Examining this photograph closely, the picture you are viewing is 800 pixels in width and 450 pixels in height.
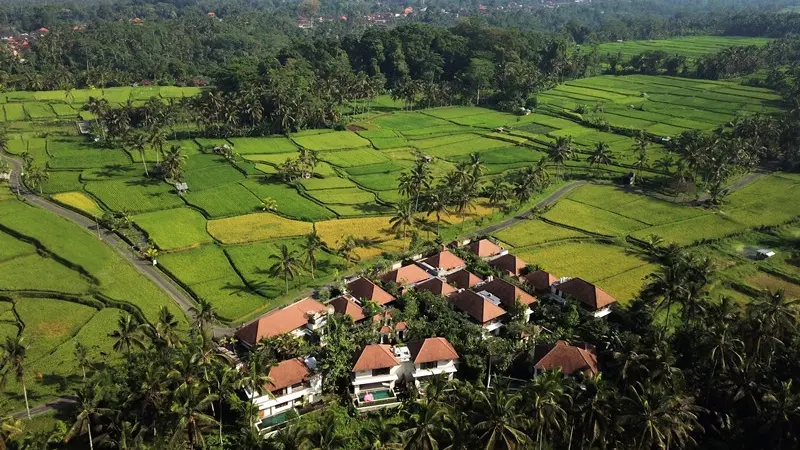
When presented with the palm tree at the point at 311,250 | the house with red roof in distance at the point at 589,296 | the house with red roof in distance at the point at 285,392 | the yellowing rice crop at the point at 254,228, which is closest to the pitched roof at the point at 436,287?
the house with red roof in distance at the point at 589,296

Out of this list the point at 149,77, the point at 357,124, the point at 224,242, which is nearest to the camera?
the point at 224,242

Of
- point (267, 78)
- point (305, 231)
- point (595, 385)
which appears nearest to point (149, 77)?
point (267, 78)

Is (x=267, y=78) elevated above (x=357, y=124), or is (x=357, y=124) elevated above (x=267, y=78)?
(x=267, y=78)

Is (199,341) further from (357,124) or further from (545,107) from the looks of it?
(545,107)

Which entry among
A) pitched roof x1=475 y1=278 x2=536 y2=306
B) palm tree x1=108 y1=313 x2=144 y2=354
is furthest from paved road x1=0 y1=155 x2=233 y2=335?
pitched roof x1=475 y1=278 x2=536 y2=306

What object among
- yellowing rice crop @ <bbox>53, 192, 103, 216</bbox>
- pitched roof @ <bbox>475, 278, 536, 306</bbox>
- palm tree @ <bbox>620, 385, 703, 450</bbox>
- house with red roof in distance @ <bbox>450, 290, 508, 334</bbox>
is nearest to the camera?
palm tree @ <bbox>620, 385, 703, 450</bbox>

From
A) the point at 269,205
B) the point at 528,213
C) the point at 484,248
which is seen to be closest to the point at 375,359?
the point at 484,248

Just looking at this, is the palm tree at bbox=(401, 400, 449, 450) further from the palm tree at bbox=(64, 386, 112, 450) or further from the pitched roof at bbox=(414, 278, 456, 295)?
the pitched roof at bbox=(414, 278, 456, 295)
